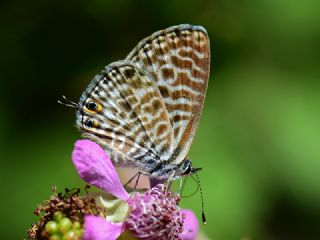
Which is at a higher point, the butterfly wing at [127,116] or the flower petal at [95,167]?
the butterfly wing at [127,116]

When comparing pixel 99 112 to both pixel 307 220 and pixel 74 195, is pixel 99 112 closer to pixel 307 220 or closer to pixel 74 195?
pixel 74 195

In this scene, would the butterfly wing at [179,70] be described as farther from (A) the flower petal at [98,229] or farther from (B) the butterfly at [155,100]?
(A) the flower petal at [98,229]

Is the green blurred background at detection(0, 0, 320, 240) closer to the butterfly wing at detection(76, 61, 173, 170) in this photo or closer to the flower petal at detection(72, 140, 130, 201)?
the butterfly wing at detection(76, 61, 173, 170)

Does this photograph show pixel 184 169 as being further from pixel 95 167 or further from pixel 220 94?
pixel 220 94

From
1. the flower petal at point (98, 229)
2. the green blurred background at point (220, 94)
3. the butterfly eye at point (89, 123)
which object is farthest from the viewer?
the green blurred background at point (220, 94)

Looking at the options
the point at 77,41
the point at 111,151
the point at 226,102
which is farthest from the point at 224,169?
the point at 111,151

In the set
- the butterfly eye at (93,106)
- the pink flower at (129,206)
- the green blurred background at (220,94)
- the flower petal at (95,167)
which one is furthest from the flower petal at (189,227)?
the green blurred background at (220,94)

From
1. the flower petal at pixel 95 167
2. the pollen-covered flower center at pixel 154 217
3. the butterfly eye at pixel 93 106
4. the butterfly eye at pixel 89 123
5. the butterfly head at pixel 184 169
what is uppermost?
the butterfly eye at pixel 93 106

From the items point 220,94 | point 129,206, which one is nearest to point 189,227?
point 129,206
